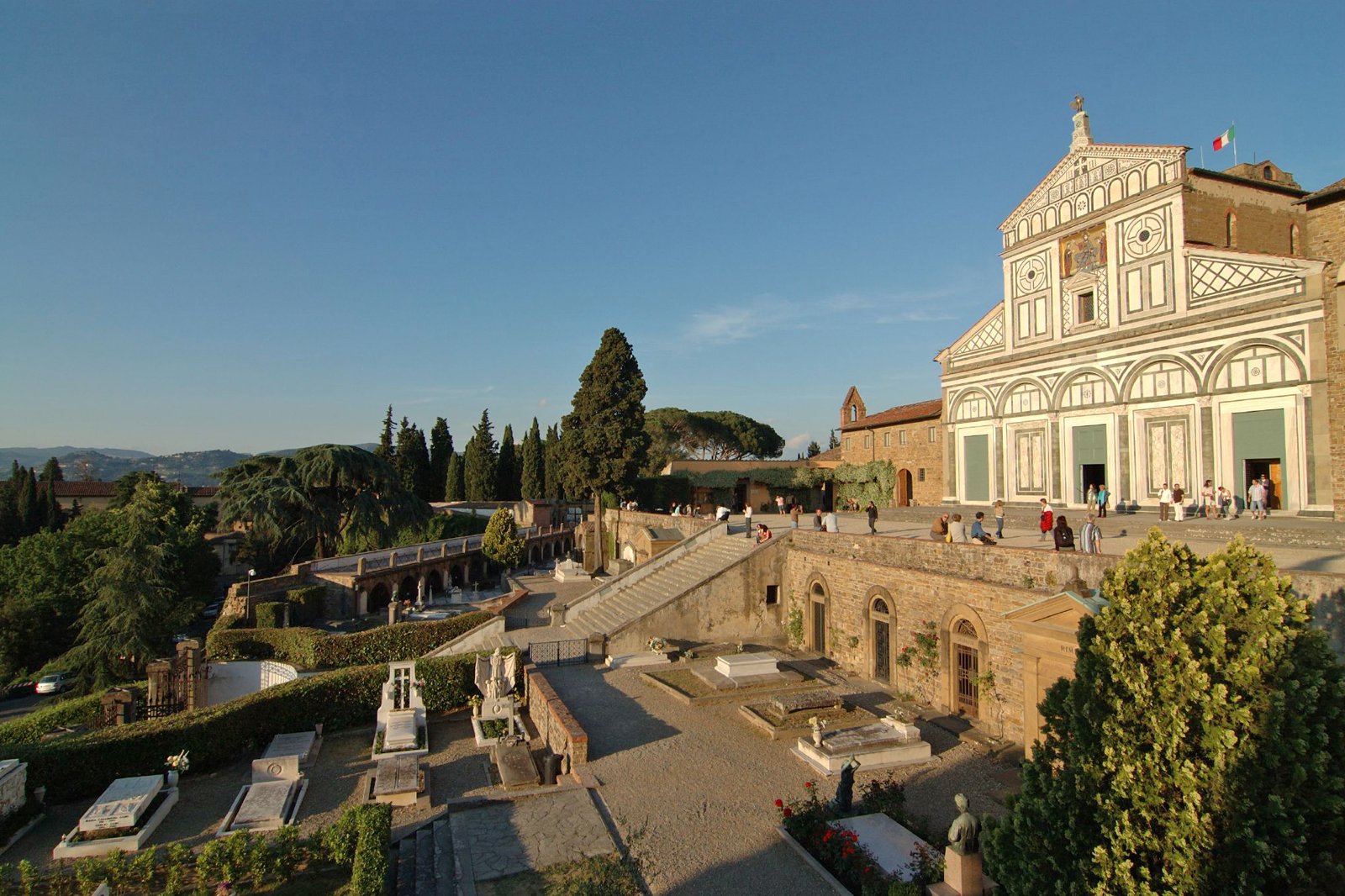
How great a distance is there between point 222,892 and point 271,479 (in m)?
30.5

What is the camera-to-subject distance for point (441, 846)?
9.20 m

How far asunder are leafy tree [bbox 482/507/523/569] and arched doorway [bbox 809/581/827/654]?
889 inches

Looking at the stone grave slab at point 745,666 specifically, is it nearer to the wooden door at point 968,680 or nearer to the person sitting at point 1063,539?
the wooden door at point 968,680

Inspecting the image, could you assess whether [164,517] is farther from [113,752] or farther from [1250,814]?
[1250,814]

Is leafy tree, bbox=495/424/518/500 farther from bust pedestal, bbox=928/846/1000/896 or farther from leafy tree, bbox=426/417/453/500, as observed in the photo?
bust pedestal, bbox=928/846/1000/896

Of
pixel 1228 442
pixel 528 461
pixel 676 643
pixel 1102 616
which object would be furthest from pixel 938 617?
pixel 528 461

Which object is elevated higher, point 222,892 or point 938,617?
point 938,617

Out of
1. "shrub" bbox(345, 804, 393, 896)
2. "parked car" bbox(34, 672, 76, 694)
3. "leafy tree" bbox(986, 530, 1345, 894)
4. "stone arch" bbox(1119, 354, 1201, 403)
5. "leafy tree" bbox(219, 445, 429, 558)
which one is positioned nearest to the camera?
"leafy tree" bbox(986, 530, 1345, 894)

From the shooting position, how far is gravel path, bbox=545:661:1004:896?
8.46m

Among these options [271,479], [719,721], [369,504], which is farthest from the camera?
[369,504]

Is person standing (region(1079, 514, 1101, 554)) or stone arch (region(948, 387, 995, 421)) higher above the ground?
stone arch (region(948, 387, 995, 421))

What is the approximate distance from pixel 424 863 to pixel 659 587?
1473cm

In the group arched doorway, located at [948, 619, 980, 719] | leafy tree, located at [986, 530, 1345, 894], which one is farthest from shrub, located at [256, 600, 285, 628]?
leafy tree, located at [986, 530, 1345, 894]

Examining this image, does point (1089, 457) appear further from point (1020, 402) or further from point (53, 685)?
point (53, 685)
